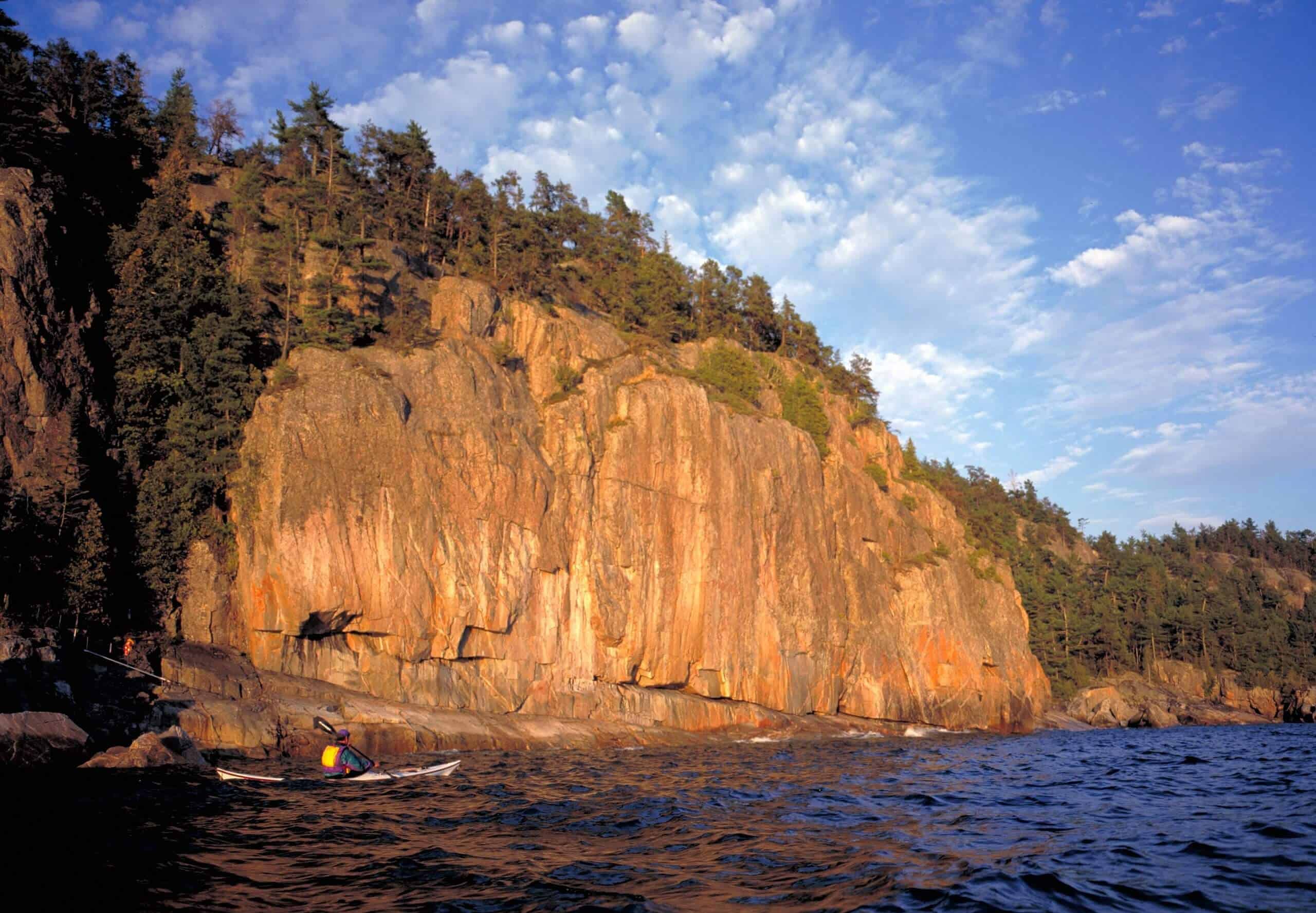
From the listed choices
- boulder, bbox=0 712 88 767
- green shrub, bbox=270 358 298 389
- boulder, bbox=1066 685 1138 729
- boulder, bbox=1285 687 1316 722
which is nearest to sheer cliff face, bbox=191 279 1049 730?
green shrub, bbox=270 358 298 389

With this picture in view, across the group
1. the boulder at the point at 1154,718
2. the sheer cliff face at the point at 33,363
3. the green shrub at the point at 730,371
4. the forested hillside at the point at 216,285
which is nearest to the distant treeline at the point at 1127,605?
the forested hillside at the point at 216,285

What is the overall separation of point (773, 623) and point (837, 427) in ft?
76.9

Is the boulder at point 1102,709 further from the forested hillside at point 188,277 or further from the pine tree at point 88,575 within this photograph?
the pine tree at point 88,575

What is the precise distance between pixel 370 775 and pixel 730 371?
144 feet

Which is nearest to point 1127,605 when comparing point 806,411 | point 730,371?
point 806,411

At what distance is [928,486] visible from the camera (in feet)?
226

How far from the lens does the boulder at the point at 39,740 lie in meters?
18.8

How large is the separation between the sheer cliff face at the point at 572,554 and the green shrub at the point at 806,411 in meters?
2.91

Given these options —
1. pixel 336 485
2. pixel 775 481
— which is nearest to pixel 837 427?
pixel 775 481

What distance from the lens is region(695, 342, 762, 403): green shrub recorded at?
58.7 m

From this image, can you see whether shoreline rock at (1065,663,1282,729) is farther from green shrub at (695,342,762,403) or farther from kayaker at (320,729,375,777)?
kayaker at (320,729,375,777)

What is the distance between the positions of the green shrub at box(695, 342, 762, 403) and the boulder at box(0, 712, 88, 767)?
42.9 m

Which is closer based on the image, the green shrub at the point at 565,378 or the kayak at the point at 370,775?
the kayak at the point at 370,775

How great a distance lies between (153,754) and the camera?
68.3 ft
